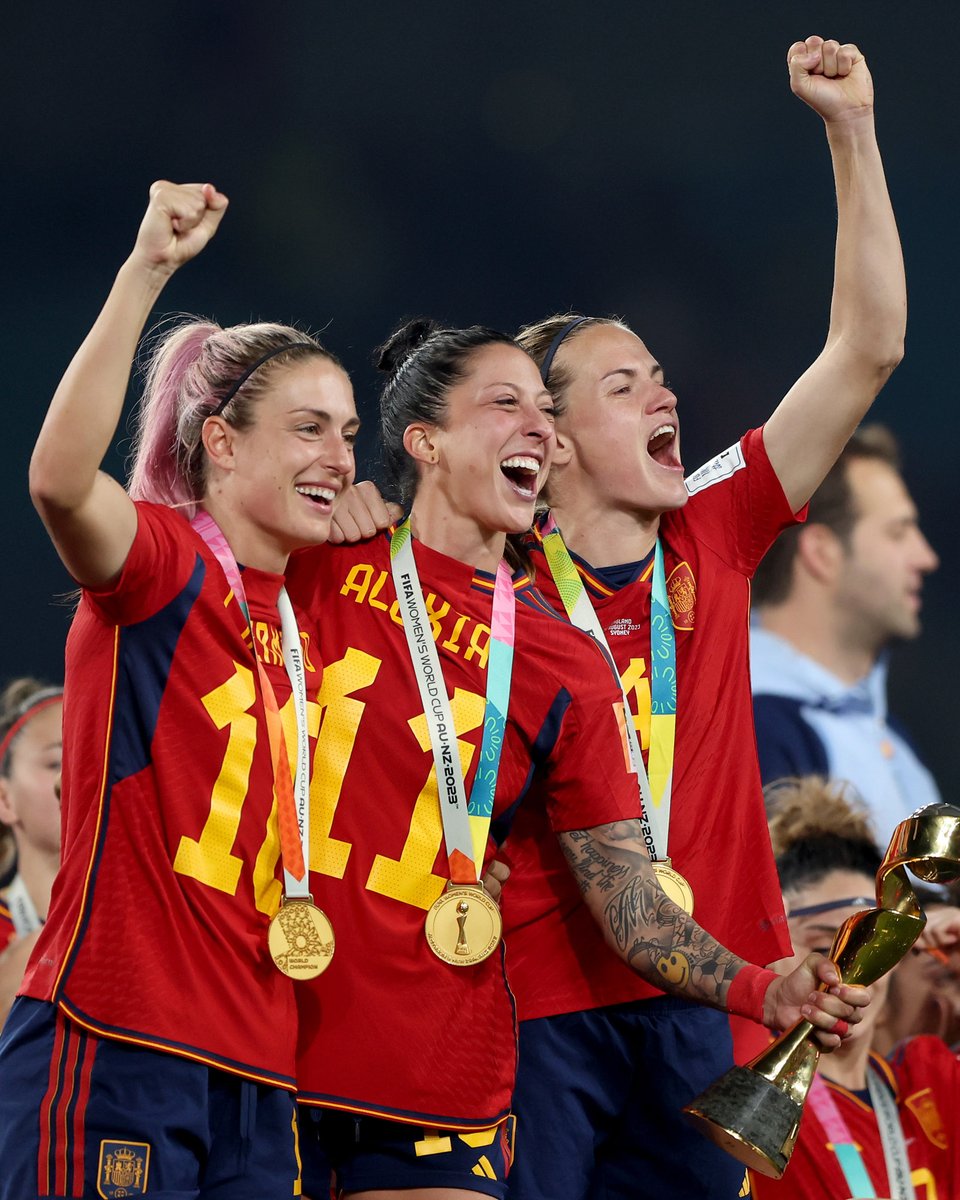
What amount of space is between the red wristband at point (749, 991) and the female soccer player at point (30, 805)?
2.33 m

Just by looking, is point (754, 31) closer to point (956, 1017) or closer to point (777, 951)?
point (956, 1017)

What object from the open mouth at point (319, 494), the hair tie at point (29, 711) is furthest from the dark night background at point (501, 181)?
the open mouth at point (319, 494)

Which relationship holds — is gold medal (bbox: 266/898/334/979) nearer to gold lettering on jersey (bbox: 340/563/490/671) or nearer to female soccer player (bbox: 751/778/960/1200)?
gold lettering on jersey (bbox: 340/563/490/671)

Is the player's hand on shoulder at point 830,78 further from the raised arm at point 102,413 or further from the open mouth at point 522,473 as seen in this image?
the raised arm at point 102,413

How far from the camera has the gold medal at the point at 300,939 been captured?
1988mm

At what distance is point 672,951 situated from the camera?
217cm

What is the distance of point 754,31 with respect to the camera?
5867 millimetres

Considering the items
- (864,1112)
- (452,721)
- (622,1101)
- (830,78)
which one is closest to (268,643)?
(452,721)

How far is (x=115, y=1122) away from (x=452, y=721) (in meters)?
0.72

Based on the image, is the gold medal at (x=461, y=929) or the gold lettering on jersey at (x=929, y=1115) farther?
the gold lettering on jersey at (x=929, y=1115)

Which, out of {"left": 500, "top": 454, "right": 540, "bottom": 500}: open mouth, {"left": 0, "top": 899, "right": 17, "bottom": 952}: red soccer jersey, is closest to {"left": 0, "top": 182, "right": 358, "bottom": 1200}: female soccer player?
{"left": 500, "top": 454, "right": 540, "bottom": 500}: open mouth

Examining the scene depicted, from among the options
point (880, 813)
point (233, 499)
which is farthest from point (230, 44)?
point (233, 499)

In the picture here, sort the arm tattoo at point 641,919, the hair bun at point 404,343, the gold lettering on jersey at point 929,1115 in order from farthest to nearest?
the gold lettering on jersey at point 929,1115 < the hair bun at point 404,343 < the arm tattoo at point 641,919

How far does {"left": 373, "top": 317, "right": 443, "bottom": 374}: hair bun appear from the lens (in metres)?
2.70
